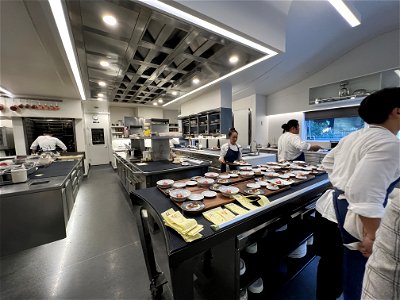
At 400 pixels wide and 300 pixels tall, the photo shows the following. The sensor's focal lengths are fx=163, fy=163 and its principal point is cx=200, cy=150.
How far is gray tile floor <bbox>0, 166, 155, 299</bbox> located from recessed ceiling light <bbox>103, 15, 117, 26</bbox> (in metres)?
2.76

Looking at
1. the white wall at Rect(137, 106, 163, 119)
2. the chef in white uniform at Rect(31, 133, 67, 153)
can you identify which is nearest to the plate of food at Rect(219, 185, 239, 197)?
the chef in white uniform at Rect(31, 133, 67, 153)

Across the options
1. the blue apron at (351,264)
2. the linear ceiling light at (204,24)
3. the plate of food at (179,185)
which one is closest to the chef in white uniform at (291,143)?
the linear ceiling light at (204,24)

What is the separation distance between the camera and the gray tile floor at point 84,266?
1.55 m

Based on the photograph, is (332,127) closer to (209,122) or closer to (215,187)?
(209,122)

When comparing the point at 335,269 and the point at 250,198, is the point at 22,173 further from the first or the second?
the point at 335,269

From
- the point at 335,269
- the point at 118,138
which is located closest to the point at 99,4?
the point at 335,269

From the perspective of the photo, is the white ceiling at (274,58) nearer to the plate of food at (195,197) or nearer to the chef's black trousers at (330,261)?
the plate of food at (195,197)

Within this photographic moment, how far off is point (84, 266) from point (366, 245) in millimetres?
2528

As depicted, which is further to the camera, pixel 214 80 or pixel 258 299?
pixel 214 80

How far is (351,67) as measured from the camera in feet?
13.3

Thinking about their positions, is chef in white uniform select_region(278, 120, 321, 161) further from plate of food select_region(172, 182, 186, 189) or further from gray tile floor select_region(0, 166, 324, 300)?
plate of food select_region(172, 182, 186, 189)

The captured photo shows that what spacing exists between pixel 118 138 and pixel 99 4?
268 inches

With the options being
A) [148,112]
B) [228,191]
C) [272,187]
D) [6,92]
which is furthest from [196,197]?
[148,112]

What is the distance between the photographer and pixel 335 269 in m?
1.22
